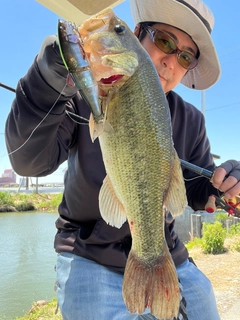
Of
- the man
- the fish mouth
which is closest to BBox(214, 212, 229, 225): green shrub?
the man

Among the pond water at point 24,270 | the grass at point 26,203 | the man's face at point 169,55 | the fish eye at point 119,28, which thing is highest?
the man's face at point 169,55

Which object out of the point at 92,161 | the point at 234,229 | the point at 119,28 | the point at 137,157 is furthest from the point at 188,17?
the point at 234,229

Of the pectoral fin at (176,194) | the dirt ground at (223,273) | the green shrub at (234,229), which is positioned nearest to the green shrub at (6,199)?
the green shrub at (234,229)

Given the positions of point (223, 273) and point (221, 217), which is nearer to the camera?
point (223, 273)

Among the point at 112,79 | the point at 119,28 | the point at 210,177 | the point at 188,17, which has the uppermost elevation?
the point at 188,17

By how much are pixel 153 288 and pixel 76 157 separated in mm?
1036

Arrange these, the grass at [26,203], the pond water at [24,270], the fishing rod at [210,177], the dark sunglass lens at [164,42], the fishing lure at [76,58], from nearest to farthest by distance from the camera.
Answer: the fishing lure at [76,58], the dark sunglass lens at [164,42], the fishing rod at [210,177], the pond water at [24,270], the grass at [26,203]

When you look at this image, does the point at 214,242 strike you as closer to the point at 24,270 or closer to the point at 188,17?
the point at 188,17

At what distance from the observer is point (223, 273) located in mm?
6391

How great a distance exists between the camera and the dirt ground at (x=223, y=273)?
477 centimetres

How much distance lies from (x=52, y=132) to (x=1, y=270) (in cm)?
1165

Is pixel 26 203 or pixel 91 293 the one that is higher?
pixel 91 293

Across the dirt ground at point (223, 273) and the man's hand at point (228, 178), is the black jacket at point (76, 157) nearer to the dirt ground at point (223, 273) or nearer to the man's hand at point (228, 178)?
the man's hand at point (228, 178)

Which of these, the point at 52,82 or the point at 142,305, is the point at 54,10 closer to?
the point at 52,82
